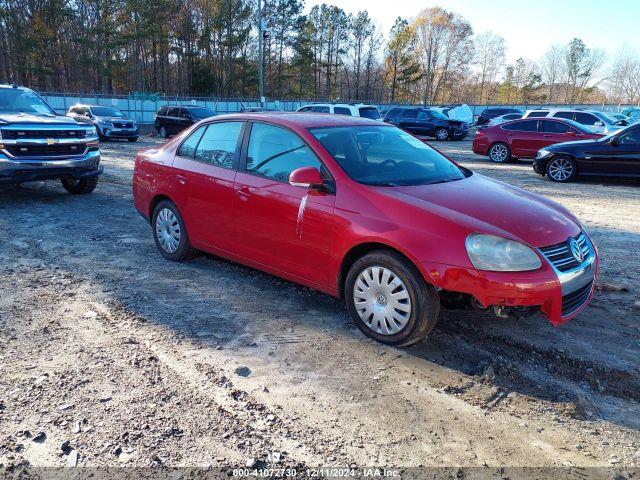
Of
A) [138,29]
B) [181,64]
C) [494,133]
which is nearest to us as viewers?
[494,133]

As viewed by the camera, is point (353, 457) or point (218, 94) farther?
point (218, 94)

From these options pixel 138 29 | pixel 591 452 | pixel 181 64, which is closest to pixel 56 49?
pixel 138 29

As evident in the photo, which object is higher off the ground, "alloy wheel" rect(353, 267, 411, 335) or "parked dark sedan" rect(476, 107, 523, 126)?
"parked dark sedan" rect(476, 107, 523, 126)

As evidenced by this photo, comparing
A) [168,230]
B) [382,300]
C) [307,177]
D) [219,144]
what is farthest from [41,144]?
[382,300]

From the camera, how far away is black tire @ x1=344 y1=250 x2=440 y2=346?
3580mm

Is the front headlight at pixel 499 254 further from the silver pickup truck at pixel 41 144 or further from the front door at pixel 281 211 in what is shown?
the silver pickup truck at pixel 41 144

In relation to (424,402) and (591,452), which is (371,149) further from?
(591,452)

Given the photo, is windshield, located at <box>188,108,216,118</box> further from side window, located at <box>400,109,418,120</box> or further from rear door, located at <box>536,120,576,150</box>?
rear door, located at <box>536,120,576,150</box>

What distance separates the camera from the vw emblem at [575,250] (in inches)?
147

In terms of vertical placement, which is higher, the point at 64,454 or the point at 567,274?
the point at 567,274

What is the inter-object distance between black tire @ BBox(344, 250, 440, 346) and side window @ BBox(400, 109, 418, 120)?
76.2 ft

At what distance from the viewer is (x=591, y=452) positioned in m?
2.72

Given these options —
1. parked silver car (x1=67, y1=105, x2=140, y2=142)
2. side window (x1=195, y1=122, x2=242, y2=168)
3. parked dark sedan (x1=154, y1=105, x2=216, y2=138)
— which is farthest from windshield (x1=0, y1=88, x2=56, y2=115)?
parked dark sedan (x1=154, y1=105, x2=216, y2=138)

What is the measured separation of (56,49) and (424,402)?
52632mm
